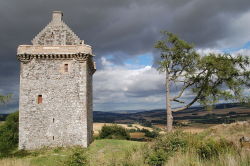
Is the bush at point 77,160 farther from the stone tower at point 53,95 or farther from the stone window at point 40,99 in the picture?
the stone window at point 40,99

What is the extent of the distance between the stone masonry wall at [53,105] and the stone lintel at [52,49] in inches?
32.3

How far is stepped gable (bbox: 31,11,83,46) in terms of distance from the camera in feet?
81.6

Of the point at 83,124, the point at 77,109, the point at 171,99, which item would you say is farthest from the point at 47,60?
the point at 171,99

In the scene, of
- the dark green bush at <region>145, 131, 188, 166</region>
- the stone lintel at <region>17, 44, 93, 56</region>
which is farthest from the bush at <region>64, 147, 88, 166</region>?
the stone lintel at <region>17, 44, 93, 56</region>

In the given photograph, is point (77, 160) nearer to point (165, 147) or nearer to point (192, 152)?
point (165, 147)

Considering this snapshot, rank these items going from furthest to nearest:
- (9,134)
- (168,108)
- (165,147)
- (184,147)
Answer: (9,134), (168,108), (165,147), (184,147)

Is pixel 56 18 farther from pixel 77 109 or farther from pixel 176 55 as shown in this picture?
pixel 176 55

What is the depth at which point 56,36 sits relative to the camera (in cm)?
2508

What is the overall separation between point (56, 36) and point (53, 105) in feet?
23.4

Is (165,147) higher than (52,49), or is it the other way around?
(52,49)

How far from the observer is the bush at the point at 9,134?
2554 centimetres

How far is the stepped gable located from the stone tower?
88 cm

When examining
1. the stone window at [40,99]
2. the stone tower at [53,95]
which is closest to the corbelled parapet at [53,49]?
the stone tower at [53,95]

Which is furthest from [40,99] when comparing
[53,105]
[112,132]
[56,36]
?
[112,132]
